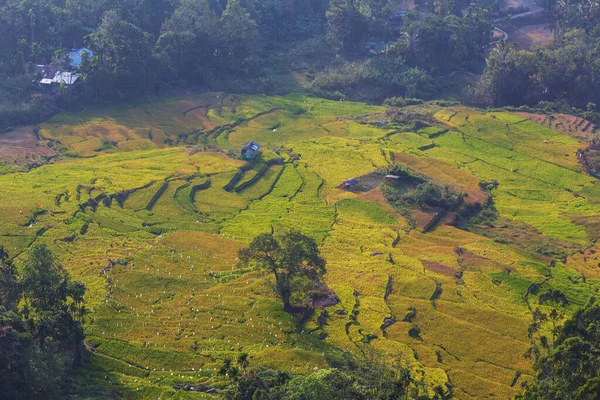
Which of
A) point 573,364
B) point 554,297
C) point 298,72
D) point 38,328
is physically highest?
point 38,328

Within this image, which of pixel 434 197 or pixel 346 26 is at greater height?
pixel 346 26

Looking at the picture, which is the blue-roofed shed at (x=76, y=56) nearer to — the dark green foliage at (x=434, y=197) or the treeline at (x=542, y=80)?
the dark green foliage at (x=434, y=197)

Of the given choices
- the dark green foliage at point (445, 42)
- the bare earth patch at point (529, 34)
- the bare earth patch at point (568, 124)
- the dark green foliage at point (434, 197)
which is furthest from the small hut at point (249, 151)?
the bare earth patch at point (529, 34)

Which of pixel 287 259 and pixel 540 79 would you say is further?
pixel 540 79

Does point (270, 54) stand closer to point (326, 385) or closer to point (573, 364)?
point (573, 364)

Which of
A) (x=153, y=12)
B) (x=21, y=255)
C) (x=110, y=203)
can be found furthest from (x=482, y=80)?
(x=21, y=255)

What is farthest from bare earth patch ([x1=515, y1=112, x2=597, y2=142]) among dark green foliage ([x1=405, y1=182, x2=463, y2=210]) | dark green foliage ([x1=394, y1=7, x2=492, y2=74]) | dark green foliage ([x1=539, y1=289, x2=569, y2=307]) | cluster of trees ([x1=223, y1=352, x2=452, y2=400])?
cluster of trees ([x1=223, y1=352, x2=452, y2=400])

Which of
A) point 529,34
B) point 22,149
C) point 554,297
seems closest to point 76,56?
point 22,149
